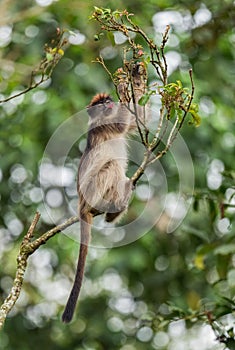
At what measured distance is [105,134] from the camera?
13.3 ft

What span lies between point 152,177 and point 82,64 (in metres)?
1.03

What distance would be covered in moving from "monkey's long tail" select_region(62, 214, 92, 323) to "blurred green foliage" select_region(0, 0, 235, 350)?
129cm

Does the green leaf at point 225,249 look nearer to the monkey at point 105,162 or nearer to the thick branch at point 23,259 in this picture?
the monkey at point 105,162

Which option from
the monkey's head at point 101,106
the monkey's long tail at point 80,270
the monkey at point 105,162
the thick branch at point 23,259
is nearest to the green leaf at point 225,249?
the monkey at point 105,162

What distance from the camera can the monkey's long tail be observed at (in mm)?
3246

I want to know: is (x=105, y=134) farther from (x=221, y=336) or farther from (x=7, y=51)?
(x=7, y=51)

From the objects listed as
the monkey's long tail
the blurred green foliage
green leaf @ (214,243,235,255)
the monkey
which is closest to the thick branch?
the monkey's long tail

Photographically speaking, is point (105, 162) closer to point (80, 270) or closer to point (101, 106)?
point (101, 106)

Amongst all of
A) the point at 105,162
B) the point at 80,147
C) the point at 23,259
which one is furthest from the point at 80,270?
the point at 80,147

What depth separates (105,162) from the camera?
397 centimetres

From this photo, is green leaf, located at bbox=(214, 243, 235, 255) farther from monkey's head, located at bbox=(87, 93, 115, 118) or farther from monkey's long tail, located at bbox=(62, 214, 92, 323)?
monkey's head, located at bbox=(87, 93, 115, 118)

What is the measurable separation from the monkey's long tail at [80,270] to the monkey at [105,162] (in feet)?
0.04

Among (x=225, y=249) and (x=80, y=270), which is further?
(x=225, y=249)

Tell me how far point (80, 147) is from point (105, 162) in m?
2.14
